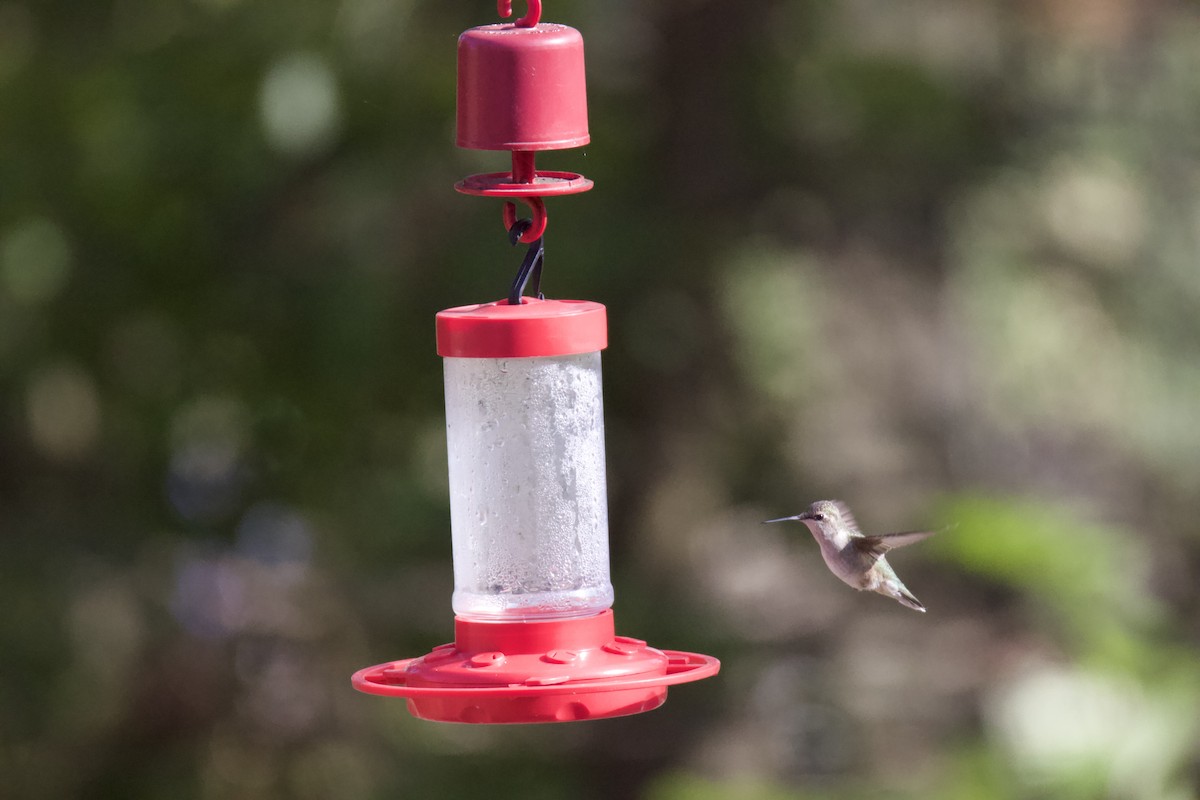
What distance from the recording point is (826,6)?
24.1 feet

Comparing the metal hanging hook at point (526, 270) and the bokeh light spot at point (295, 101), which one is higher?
the bokeh light spot at point (295, 101)

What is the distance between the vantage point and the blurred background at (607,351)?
6820 millimetres

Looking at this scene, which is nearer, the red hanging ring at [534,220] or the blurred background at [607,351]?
the red hanging ring at [534,220]

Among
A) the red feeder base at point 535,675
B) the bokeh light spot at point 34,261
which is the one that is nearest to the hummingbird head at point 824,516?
the red feeder base at point 535,675

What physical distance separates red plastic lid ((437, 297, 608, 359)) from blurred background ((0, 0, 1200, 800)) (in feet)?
12.3

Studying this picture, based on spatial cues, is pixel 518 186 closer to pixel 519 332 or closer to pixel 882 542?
pixel 519 332

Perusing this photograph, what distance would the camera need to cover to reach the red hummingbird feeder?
2.79 meters

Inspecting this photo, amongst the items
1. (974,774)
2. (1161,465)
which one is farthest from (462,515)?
(1161,465)

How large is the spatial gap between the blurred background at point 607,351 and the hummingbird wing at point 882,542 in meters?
2.71

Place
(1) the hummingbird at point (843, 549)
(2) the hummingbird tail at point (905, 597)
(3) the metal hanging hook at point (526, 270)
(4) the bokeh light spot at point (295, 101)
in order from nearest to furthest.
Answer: (3) the metal hanging hook at point (526, 270), (1) the hummingbird at point (843, 549), (2) the hummingbird tail at point (905, 597), (4) the bokeh light spot at point (295, 101)

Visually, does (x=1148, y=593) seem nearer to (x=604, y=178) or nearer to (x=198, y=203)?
(x=604, y=178)

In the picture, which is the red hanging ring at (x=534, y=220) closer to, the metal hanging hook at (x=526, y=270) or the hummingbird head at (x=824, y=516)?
the metal hanging hook at (x=526, y=270)

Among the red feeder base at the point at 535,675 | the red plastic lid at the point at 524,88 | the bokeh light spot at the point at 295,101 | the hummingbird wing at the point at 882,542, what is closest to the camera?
the red feeder base at the point at 535,675

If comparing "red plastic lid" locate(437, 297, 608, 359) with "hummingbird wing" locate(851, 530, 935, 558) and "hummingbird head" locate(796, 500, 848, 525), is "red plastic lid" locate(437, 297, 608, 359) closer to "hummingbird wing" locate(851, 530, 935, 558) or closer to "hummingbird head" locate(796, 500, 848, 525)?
"hummingbird wing" locate(851, 530, 935, 558)
